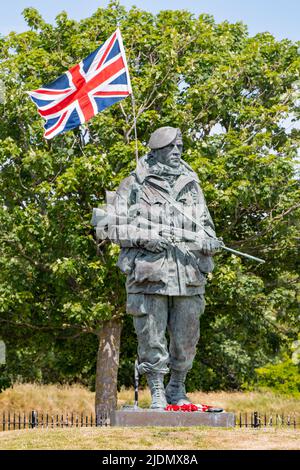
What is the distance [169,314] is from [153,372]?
749mm

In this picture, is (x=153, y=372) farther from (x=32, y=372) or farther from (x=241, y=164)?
(x=32, y=372)

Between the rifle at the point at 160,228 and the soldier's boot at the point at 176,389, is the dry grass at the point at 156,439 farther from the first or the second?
the rifle at the point at 160,228

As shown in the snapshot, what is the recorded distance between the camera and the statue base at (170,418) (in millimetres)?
12250

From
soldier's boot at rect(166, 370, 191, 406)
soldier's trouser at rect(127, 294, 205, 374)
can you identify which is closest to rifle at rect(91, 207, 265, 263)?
soldier's trouser at rect(127, 294, 205, 374)

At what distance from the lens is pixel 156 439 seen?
1146 cm

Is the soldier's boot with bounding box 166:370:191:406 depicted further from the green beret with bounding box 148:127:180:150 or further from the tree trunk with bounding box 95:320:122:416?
the tree trunk with bounding box 95:320:122:416

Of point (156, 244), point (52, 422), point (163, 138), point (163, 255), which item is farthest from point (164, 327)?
point (52, 422)

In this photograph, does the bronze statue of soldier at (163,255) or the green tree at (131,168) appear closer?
the bronze statue of soldier at (163,255)

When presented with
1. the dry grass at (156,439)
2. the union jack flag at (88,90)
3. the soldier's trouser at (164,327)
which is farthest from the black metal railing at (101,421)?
the union jack flag at (88,90)

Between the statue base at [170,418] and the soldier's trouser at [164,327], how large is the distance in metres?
0.64

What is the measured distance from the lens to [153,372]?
12.7 m

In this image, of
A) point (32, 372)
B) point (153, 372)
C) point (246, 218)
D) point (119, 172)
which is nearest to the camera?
point (153, 372)

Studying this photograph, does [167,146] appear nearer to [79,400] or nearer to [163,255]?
[163,255]

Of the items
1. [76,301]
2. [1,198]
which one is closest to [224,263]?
[76,301]
